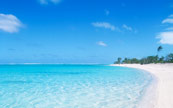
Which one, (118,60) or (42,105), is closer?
(42,105)

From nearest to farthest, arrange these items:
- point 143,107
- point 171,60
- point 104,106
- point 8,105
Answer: point 143,107 → point 104,106 → point 8,105 → point 171,60

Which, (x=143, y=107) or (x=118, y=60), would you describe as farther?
(x=118, y=60)

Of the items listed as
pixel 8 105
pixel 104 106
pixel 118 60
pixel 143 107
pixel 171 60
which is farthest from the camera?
pixel 118 60

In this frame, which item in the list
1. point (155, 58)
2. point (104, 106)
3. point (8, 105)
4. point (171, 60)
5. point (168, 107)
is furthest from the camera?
point (155, 58)

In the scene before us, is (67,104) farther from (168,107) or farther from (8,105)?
(168,107)

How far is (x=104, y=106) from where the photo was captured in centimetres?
538

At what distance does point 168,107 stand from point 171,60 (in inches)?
2644

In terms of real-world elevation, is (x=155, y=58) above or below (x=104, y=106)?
above

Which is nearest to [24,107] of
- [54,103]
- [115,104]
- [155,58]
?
[54,103]

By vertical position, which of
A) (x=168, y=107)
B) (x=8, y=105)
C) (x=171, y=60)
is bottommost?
(x=8, y=105)

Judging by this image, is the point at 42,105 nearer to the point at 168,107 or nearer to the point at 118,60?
the point at 168,107

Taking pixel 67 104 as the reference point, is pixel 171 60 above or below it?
above

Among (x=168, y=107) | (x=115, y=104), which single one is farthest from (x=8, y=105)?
(x=168, y=107)

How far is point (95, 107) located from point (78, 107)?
2.44ft
